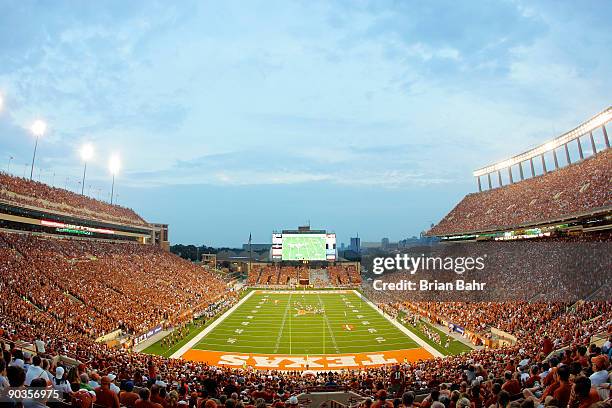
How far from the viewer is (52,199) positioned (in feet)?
142

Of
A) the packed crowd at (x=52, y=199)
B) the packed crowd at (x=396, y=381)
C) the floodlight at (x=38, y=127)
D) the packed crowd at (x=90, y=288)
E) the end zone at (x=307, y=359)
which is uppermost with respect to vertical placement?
the floodlight at (x=38, y=127)

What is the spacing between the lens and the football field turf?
25828 millimetres

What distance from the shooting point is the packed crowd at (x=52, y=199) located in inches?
1457

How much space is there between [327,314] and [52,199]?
98.1 ft

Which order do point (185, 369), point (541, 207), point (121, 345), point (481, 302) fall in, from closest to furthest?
point (185, 369)
point (121, 345)
point (481, 302)
point (541, 207)

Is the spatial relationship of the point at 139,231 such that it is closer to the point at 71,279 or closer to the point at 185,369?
the point at 71,279

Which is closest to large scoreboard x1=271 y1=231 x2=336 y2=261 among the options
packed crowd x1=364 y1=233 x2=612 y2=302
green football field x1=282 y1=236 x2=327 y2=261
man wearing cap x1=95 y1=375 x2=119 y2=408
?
green football field x1=282 y1=236 x2=327 y2=261

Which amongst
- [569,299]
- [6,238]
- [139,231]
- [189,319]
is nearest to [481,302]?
[569,299]

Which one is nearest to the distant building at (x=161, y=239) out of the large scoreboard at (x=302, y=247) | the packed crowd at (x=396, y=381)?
the large scoreboard at (x=302, y=247)

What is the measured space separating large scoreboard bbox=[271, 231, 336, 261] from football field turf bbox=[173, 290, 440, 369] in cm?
2386

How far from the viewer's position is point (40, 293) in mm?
26703

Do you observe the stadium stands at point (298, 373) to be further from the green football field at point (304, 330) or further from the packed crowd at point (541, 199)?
the green football field at point (304, 330)

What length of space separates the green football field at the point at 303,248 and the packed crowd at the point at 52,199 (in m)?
24.7

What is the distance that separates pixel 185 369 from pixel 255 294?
41.4 metres
